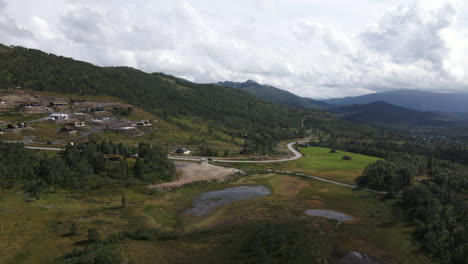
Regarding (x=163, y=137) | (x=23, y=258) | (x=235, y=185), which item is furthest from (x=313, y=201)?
(x=163, y=137)

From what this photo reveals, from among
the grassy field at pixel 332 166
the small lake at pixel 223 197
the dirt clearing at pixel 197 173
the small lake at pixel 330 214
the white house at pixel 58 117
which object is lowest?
the small lake at pixel 330 214

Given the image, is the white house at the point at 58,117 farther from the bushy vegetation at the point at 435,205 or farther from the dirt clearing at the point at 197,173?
the bushy vegetation at the point at 435,205

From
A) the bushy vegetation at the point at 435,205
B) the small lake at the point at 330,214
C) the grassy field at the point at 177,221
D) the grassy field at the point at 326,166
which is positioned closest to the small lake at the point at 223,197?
the grassy field at the point at 177,221

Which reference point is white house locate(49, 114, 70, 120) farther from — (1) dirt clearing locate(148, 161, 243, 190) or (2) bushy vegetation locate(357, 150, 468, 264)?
(2) bushy vegetation locate(357, 150, 468, 264)

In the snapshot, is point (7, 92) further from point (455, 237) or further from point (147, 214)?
point (455, 237)

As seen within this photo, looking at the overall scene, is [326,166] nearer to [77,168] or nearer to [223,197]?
[223,197]
